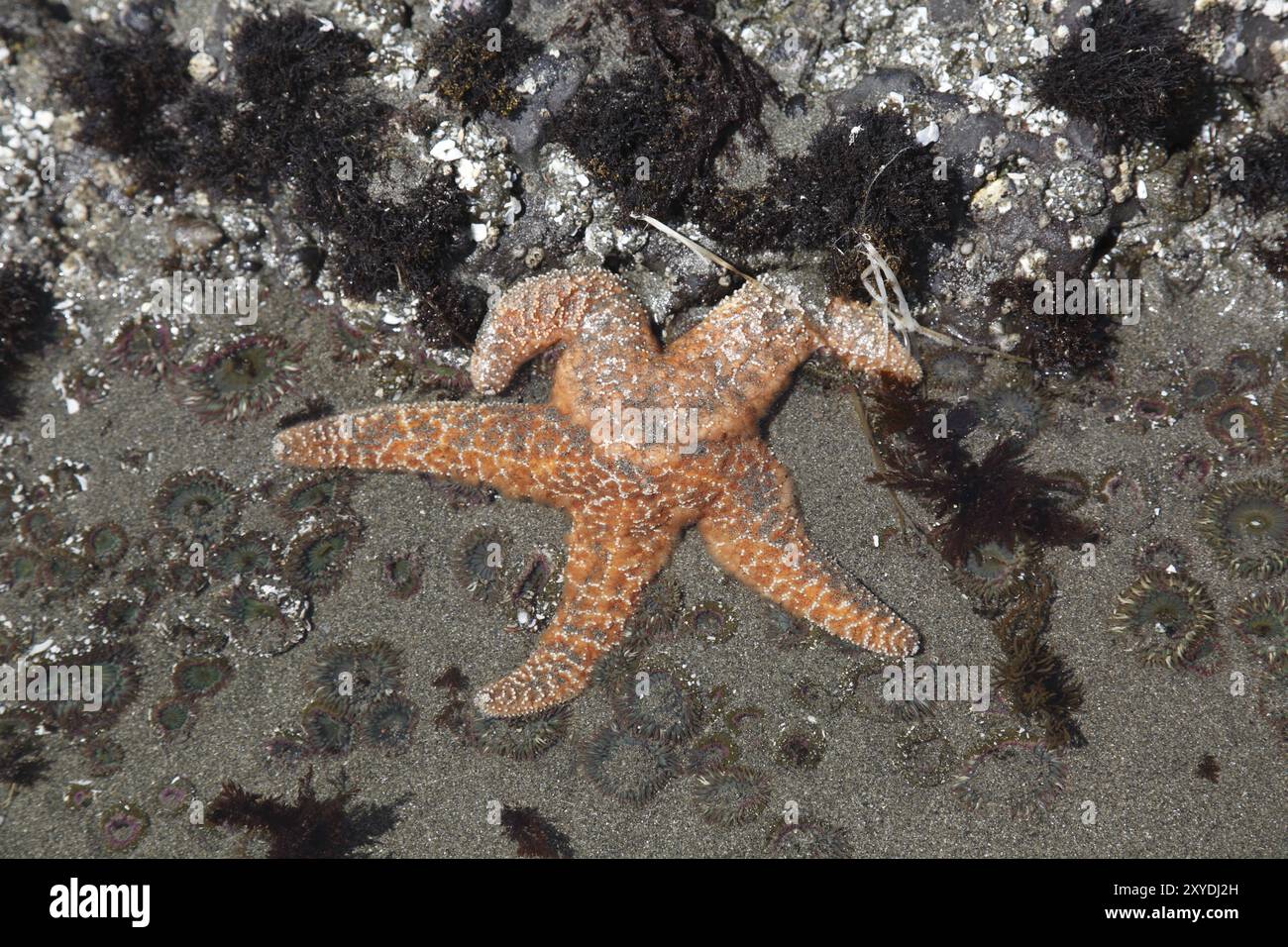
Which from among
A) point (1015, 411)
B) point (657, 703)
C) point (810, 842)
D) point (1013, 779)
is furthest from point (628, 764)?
point (1015, 411)

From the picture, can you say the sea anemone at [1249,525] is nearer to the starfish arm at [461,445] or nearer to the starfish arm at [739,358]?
the starfish arm at [739,358]

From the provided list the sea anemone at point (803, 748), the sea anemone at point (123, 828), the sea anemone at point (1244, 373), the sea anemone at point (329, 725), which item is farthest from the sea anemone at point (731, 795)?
the sea anemone at point (1244, 373)

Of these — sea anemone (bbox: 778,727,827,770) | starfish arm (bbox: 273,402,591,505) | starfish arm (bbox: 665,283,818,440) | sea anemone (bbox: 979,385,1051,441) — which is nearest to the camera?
starfish arm (bbox: 665,283,818,440)

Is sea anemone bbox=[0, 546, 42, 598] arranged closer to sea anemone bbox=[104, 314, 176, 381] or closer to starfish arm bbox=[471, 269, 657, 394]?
sea anemone bbox=[104, 314, 176, 381]

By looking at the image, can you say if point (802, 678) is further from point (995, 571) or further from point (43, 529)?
point (43, 529)

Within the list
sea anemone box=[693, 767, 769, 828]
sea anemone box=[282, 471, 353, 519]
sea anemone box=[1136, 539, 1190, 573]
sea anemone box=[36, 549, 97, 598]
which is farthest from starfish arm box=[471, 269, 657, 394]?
sea anemone box=[1136, 539, 1190, 573]
